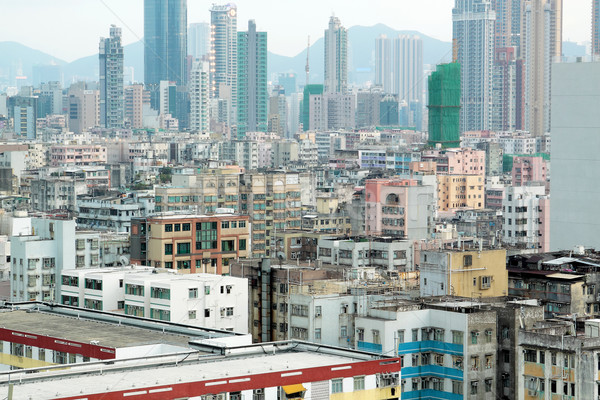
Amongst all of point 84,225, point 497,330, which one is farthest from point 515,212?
point 497,330

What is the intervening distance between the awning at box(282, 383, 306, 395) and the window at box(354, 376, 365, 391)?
3.48ft

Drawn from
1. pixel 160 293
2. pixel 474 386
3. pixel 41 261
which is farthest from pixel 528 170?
pixel 474 386

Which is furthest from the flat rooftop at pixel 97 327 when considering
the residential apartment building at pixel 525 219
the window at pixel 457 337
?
the residential apartment building at pixel 525 219

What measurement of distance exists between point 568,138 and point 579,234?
12.5ft

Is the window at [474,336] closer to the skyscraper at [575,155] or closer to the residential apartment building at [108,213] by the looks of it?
the skyscraper at [575,155]

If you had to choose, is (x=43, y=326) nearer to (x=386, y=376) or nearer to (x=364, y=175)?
(x=386, y=376)

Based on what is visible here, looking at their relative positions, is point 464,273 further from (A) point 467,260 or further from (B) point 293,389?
(B) point 293,389

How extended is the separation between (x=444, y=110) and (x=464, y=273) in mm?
87344

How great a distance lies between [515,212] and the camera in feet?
208

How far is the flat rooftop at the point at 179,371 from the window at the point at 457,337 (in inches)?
224

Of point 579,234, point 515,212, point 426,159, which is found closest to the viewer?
point 579,234

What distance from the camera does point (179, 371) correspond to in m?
21.2

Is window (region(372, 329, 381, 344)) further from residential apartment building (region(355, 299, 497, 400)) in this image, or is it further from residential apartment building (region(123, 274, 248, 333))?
residential apartment building (region(123, 274, 248, 333))

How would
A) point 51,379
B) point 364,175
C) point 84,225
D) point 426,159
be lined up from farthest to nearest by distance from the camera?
point 426,159, point 364,175, point 84,225, point 51,379
